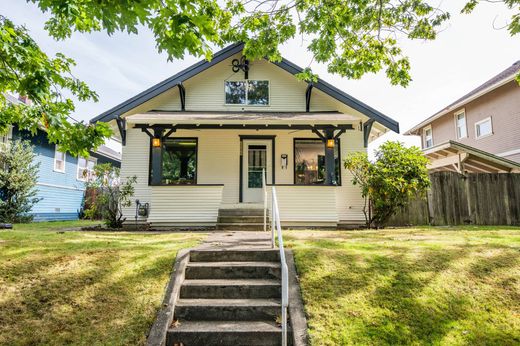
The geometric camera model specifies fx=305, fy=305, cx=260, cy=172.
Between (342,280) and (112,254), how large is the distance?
368cm

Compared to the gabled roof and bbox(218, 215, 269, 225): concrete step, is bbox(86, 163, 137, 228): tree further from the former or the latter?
bbox(218, 215, 269, 225): concrete step

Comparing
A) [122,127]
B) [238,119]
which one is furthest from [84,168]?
[238,119]

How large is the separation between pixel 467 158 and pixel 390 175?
569 cm

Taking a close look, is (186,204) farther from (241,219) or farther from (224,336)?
(224,336)

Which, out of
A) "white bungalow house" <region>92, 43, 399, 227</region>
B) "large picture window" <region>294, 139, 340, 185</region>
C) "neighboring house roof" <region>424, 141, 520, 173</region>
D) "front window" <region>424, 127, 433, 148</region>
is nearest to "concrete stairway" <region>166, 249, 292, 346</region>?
"white bungalow house" <region>92, 43, 399, 227</region>

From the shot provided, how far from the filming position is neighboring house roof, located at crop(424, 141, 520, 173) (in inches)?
471

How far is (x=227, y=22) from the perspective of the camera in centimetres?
798

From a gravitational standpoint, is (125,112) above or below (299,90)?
below

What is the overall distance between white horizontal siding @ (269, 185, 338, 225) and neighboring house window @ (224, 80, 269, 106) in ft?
12.5

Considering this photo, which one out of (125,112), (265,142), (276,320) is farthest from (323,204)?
(125,112)

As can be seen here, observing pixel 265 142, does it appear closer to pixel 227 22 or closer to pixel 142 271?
pixel 227 22

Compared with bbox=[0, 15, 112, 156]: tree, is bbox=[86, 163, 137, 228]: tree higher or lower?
lower

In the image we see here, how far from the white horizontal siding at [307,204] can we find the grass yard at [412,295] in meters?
4.49

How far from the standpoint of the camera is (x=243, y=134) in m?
11.5
